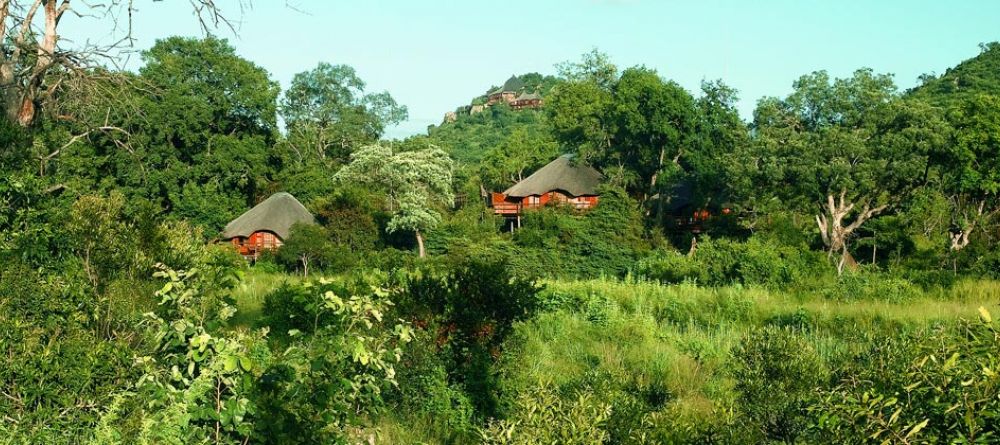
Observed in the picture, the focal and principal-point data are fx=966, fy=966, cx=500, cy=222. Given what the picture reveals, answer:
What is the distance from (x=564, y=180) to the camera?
1567 inches

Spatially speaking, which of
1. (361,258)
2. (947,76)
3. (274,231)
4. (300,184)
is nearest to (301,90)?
(300,184)

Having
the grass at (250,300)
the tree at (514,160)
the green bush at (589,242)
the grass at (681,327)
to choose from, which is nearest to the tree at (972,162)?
the grass at (681,327)

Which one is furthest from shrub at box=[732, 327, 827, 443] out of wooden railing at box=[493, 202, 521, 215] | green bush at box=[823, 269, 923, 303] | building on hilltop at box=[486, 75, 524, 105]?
building on hilltop at box=[486, 75, 524, 105]

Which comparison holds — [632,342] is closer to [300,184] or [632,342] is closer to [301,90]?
[300,184]

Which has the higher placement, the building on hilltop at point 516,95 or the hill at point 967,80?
the building on hilltop at point 516,95

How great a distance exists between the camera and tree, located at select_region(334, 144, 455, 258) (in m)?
35.4

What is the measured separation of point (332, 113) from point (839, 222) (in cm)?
3385

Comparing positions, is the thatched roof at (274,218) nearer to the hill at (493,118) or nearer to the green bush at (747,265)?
the green bush at (747,265)

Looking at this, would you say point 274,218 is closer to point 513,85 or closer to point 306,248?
point 306,248

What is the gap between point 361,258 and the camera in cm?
3225

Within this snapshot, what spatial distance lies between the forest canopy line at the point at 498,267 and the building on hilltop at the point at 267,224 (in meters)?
1.52

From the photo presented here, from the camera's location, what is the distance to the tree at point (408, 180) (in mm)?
35375

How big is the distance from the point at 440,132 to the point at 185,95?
198ft

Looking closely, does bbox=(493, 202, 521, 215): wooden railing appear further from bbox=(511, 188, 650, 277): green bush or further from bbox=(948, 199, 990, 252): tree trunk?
bbox=(948, 199, 990, 252): tree trunk
